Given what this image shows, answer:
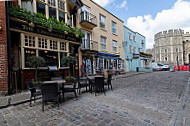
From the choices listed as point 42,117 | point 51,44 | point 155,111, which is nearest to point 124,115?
point 155,111

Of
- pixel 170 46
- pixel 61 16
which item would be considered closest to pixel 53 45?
pixel 61 16

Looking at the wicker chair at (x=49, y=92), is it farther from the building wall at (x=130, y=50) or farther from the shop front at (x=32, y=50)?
the building wall at (x=130, y=50)

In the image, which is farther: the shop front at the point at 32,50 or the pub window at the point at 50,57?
the pub window at the point at 50,57

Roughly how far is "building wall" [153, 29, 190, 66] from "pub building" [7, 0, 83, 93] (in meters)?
49.5

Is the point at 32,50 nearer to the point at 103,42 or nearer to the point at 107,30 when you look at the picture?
the point at 103,42

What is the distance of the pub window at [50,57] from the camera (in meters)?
7.52

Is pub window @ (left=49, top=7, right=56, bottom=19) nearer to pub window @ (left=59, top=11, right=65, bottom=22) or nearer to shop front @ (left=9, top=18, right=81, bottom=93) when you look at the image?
pub window @ (left=59, top=11, right=65, bottom=22)

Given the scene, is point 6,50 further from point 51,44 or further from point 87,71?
point 87,71

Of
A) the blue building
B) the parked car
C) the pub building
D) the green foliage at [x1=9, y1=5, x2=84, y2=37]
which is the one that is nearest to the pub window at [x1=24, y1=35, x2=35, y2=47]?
the pub building

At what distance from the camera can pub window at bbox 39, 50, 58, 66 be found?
7524mm

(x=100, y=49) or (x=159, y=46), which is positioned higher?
(x=159, y=46)

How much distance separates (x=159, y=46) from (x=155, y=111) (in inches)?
2112

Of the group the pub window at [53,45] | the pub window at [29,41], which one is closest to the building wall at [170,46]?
the pub window at [53,45]

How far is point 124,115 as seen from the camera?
2936 mm
